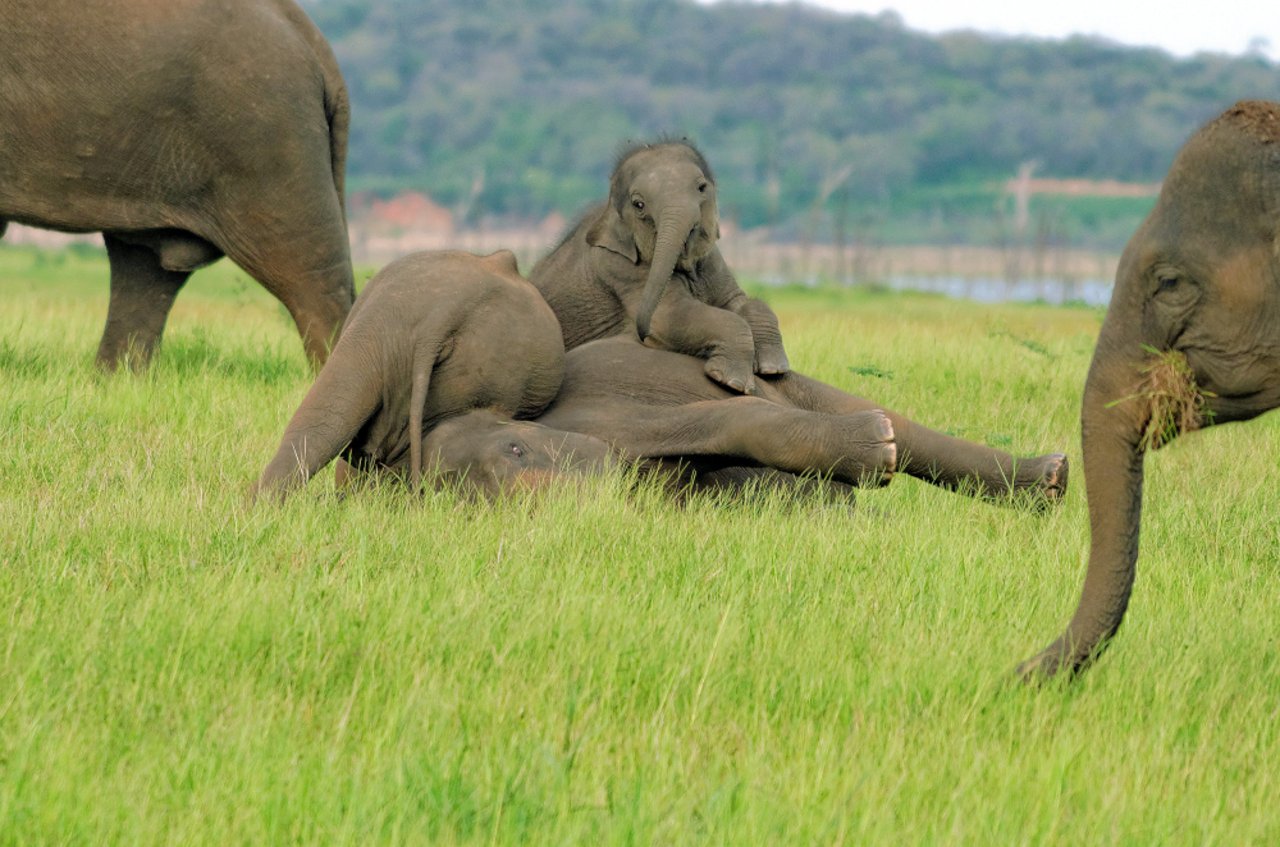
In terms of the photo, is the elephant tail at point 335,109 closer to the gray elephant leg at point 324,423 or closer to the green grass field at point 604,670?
the green grass field at point 604,670

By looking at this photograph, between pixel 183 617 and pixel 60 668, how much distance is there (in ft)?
1.30

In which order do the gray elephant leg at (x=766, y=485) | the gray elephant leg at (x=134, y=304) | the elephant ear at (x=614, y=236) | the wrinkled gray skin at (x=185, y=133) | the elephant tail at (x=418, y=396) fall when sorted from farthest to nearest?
the gray elephant leg at (x=134, y=304)
the wrinkled gray skin at (x=185, y=133)
the elephant ear at (x=614, y=236)
the gray elephant leg at (x=766, y=485)
the elephant tail at (x=418, y=396)

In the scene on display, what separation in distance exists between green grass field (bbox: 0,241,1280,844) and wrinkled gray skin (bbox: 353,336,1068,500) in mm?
174

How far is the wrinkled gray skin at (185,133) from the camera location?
918 cm

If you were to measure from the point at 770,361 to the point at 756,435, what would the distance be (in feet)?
2.08

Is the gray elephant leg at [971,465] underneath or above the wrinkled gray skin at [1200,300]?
underneath

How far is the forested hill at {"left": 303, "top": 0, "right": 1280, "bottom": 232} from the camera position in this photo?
152 m

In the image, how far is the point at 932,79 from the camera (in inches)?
7269

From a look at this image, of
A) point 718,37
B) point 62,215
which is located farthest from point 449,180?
point 62,215

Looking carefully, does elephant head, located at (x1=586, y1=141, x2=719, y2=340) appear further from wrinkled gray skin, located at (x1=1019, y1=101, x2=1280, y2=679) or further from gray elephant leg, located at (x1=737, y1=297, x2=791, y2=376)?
wrinkled gray skin, located at (x1=1019, y1=101, x2=1280, y2=679)

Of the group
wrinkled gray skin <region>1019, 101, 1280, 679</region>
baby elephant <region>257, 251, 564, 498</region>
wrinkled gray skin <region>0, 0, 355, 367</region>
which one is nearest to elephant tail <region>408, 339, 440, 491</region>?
baby elephant <region>257, 251, 564, 498</region>

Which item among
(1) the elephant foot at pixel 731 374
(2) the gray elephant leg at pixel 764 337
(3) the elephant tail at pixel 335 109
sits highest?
(3) the elephant tail at pixel 335 109

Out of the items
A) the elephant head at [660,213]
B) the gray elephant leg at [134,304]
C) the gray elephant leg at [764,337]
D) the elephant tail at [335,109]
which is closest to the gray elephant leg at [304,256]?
the elephant tail at [335,109]

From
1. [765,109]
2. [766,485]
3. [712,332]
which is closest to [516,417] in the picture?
[712,332]
